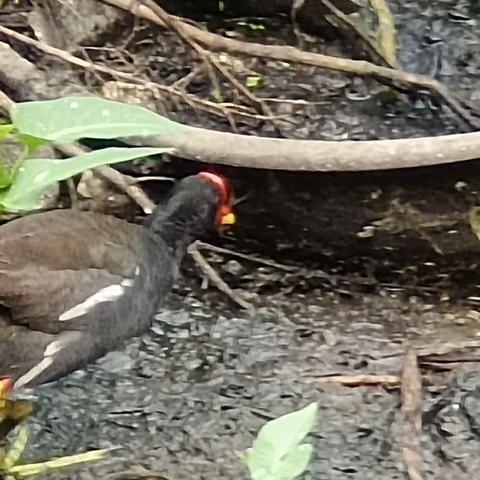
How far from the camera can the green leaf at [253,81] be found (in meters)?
1.89

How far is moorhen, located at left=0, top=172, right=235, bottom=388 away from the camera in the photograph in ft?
4.57

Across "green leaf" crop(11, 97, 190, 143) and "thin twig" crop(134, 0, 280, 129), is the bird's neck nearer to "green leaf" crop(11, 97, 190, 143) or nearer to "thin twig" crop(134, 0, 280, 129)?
"thin twig" crop(134, 0, 280, 129)

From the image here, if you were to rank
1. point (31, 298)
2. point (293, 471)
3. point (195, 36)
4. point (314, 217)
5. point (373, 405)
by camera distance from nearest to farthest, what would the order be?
1. point (293, 471)
2. point (31, 298)
3. point (373, 405)
4. point (314, 217)
5. point (195, 36)

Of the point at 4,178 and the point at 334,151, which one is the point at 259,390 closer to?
the point at 334,151

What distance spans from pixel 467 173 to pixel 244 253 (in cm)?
41

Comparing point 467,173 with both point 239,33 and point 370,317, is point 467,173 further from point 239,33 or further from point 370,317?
point 239,33

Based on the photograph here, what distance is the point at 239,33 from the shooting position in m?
2.07

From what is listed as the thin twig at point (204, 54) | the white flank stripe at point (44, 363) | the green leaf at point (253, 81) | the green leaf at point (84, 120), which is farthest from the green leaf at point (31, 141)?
the green leaf at point (253, 81)

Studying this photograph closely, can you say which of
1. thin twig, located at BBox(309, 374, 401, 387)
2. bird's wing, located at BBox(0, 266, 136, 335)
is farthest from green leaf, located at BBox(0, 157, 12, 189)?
thin twig, located at BBox(309, 374, 401, 387)

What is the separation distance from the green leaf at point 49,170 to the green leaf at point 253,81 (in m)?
0.94

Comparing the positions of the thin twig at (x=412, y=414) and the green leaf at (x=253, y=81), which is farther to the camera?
the green leaf at (x=253, y=81)

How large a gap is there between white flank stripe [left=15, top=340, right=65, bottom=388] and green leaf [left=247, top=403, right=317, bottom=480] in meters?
0.38

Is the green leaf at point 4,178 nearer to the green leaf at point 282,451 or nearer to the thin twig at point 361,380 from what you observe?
the green leaf at point 282,451

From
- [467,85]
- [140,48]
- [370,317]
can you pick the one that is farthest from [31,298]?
[467,85]
